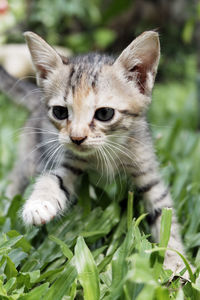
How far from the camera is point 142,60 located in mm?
2045

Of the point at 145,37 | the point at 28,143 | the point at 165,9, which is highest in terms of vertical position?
the point at 165,9

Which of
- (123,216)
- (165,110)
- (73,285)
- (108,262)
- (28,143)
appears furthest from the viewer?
(165,110)

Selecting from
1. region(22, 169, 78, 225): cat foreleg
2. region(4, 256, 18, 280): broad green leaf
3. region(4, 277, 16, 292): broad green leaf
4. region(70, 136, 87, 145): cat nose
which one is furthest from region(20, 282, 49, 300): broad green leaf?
region(70, 136, 87, 145): cat nose

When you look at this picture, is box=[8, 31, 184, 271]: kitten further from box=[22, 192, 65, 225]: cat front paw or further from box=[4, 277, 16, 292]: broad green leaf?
box=[4, 277, 16, 292]: broad green leaf

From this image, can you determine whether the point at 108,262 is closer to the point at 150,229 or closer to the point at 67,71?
the point at 150,229

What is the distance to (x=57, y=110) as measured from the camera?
80.6 inches

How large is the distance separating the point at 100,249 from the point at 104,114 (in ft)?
2.21

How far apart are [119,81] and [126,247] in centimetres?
88

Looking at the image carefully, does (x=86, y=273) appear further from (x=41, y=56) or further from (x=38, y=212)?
(x=41, y=56)

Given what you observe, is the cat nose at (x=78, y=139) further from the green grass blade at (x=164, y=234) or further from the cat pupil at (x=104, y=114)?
the green grass blade at (x=164, y=234)

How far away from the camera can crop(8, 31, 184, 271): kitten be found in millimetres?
1883

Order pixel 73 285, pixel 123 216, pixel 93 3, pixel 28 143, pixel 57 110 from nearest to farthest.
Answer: pixel 73 285
pixel 57 110
pixel 123 216
pixel 28 143
pixel 93 3

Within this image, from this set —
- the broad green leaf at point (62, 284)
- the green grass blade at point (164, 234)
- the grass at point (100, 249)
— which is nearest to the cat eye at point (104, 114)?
the grass at point (100, 249)

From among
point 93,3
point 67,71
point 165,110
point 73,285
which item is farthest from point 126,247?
point 93,3
